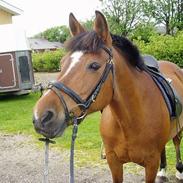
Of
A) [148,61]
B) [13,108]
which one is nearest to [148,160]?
[148,61]

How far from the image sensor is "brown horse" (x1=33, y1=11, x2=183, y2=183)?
2.36m

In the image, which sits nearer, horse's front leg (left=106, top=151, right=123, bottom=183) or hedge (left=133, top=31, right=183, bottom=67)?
horse's front leg (left=106, top=151, right=123, bottom=183)

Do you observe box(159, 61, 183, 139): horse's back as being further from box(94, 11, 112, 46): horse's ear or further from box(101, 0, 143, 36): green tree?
box(101, 0, 143, 36): green tree

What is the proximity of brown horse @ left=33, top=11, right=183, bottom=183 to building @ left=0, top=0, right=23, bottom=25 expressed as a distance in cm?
1771

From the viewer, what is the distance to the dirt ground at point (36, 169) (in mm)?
5047

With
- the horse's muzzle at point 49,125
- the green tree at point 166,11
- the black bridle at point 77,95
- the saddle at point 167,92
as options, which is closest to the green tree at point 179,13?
the green tree at point 166,11

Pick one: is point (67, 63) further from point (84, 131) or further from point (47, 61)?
point (47, 61)

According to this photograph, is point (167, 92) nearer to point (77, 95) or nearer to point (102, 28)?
point (102, 28)

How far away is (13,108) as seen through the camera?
39.7 feet

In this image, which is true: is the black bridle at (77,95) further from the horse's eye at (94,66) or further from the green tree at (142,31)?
the green tree at (142,31)

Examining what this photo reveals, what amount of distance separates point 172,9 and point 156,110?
37.7m

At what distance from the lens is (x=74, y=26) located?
109 inches

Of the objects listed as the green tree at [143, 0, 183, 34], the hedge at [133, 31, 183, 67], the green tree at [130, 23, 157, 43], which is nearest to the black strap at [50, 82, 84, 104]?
the hedge at [133, 31, 183, 67]

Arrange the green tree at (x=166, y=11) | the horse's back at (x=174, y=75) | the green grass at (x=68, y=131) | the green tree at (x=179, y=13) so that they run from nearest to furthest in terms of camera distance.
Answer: the horse's back at (x=174, y=75) → the green grass at (x=68, y=131) → the green tree at (x=179, y=13) → the green tree at (x=166, y=11)
